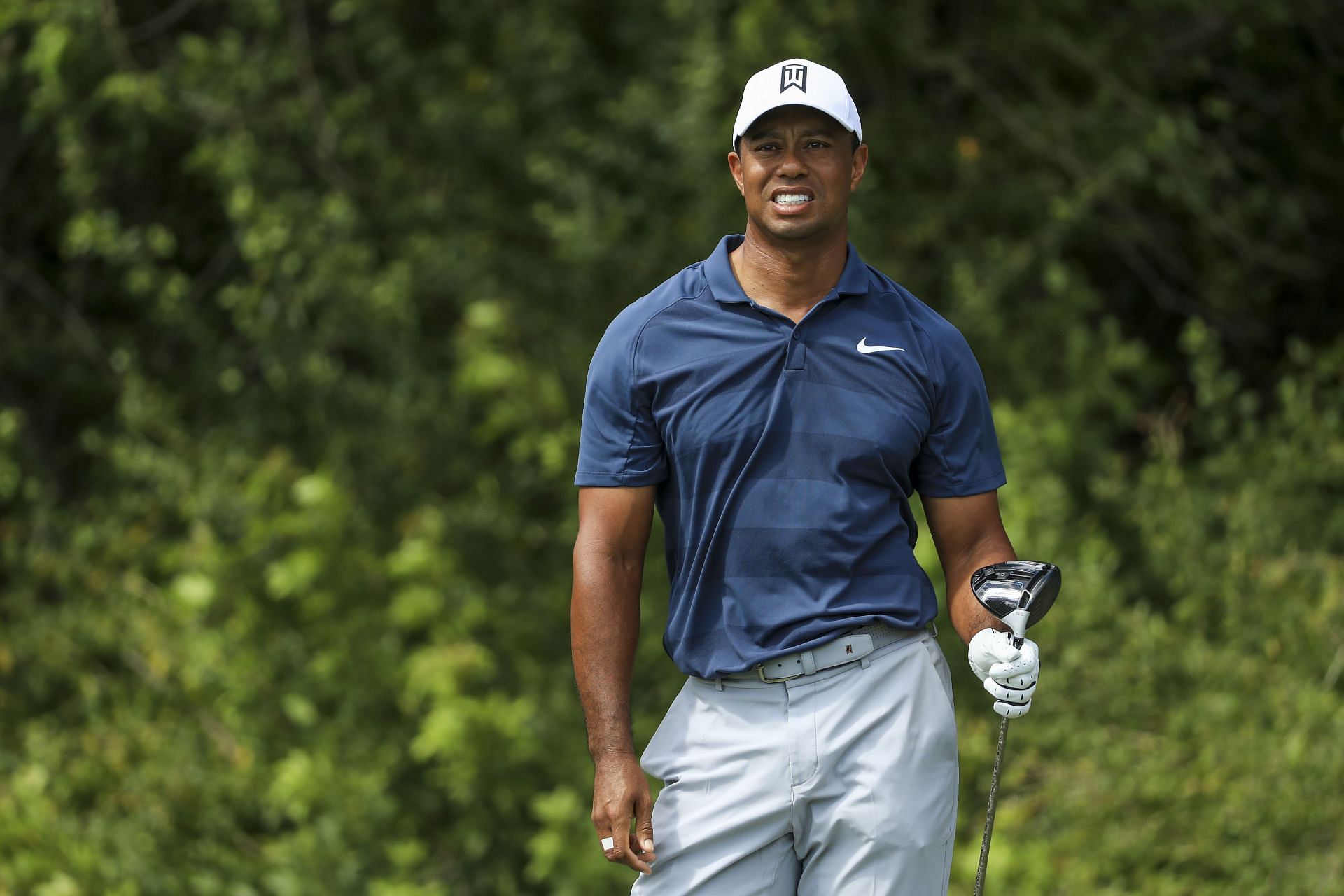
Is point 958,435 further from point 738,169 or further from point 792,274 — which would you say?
point 738,169

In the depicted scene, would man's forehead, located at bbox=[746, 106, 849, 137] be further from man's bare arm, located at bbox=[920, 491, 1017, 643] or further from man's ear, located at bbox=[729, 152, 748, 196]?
man's bare arm, located at bbox=[920, 491, 1017, 643]

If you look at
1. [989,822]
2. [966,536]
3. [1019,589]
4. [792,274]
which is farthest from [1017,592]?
[792,274]

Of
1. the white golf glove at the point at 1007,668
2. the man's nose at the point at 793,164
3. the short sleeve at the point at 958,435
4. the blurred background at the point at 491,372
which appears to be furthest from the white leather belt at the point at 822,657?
the blurred background at the point at 491,372

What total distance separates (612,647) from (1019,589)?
69cm

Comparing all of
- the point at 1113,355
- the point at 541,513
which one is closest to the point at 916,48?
the point at 1113,355

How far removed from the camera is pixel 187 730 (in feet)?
21.6

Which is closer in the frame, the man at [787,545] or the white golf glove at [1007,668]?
the white golf glove at [1007,668]

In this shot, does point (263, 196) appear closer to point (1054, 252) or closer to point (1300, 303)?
point (1054, 252)

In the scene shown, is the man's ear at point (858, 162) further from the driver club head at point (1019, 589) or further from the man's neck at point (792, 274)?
the driver club head at point (1019, 589)

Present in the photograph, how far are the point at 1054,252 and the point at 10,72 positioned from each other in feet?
15.0

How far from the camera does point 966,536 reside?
295cm

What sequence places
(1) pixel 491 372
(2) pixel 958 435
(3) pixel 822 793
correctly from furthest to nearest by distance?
(1) pixel 491 372, (2) pixel 958 435, (3) pixel 822 793

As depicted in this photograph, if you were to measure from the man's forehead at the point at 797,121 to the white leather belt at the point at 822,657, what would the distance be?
849 mm

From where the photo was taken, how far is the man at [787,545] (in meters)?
2.78
